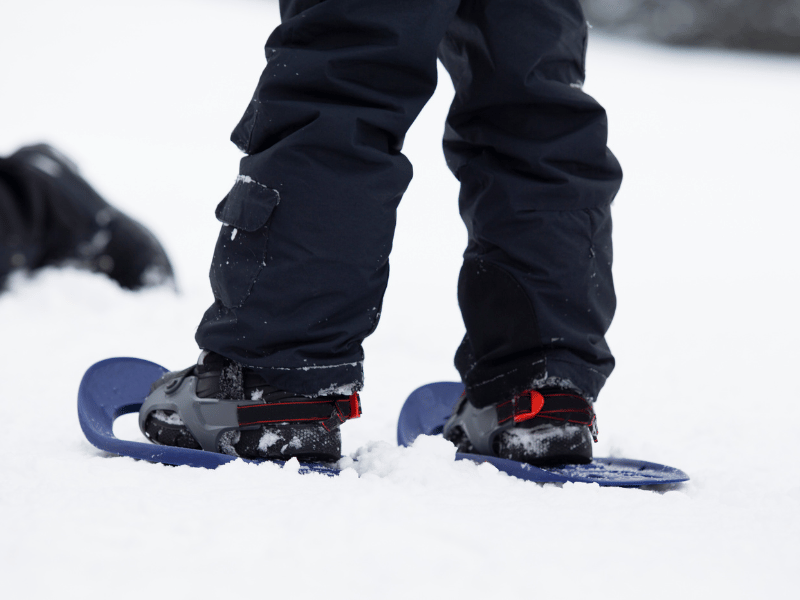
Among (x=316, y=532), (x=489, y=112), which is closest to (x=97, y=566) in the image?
(x=316, y=532)

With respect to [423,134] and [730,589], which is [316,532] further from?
[423,134]

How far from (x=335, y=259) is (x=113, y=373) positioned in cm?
51

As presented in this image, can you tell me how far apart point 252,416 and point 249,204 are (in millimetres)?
263

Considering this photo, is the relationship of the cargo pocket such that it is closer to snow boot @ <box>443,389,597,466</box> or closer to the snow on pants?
the snow on pants

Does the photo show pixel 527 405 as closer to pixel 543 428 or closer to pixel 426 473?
pixel 543 428

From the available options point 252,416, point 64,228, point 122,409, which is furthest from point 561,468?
point 64,228

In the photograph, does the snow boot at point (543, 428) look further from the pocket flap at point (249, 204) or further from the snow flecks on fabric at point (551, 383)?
the pocket flap at point (249, 204)

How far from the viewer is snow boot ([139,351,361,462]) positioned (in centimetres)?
82

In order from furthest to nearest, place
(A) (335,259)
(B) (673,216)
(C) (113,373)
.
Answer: (B) (673,216) < (C) (113,373) < (A) (335,259)

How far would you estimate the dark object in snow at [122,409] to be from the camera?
79 cm

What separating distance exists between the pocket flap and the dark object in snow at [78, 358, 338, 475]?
281 mm

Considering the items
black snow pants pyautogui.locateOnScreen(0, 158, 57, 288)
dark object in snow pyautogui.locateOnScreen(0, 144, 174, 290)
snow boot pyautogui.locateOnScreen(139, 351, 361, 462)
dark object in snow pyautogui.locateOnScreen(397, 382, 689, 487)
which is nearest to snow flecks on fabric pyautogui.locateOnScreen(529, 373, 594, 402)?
dark object in snow pyautogui.locateOnScreen(397, 382, 689, 487)

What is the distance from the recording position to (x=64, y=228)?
2.31 metres

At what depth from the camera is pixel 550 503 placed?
69cm
